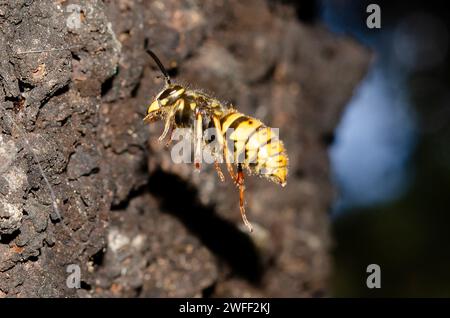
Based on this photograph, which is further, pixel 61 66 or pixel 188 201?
pixel 188 201

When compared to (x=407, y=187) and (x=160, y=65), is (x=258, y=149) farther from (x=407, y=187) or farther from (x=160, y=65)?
(x=407, y=187)

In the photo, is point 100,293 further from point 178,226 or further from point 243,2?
point 243,2

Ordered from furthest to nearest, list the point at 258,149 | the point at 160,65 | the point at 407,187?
1. the point at 407,187
2. the point at 160,65
3. the point at 258,149

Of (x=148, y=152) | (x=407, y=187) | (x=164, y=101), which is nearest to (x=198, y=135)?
(x=164, y=101)

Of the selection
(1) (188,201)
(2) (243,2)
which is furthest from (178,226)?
(2) (243,2)

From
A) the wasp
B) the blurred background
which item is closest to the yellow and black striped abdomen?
the wasp

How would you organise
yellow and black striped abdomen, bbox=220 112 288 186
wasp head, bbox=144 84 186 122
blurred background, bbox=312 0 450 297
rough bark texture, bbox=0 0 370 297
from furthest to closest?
blurred background, bbox=312 0 450 297 → wasp head, bbox=144 84 186 122 → yellow and black striped abdomen, bbox=220 112 288 186 → rough bark texture, bbox=0 0 370 297

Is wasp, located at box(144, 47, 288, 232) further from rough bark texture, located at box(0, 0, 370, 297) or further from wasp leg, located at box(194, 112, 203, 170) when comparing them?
rough bark texture, located at box(0, 0, 370, 297)
